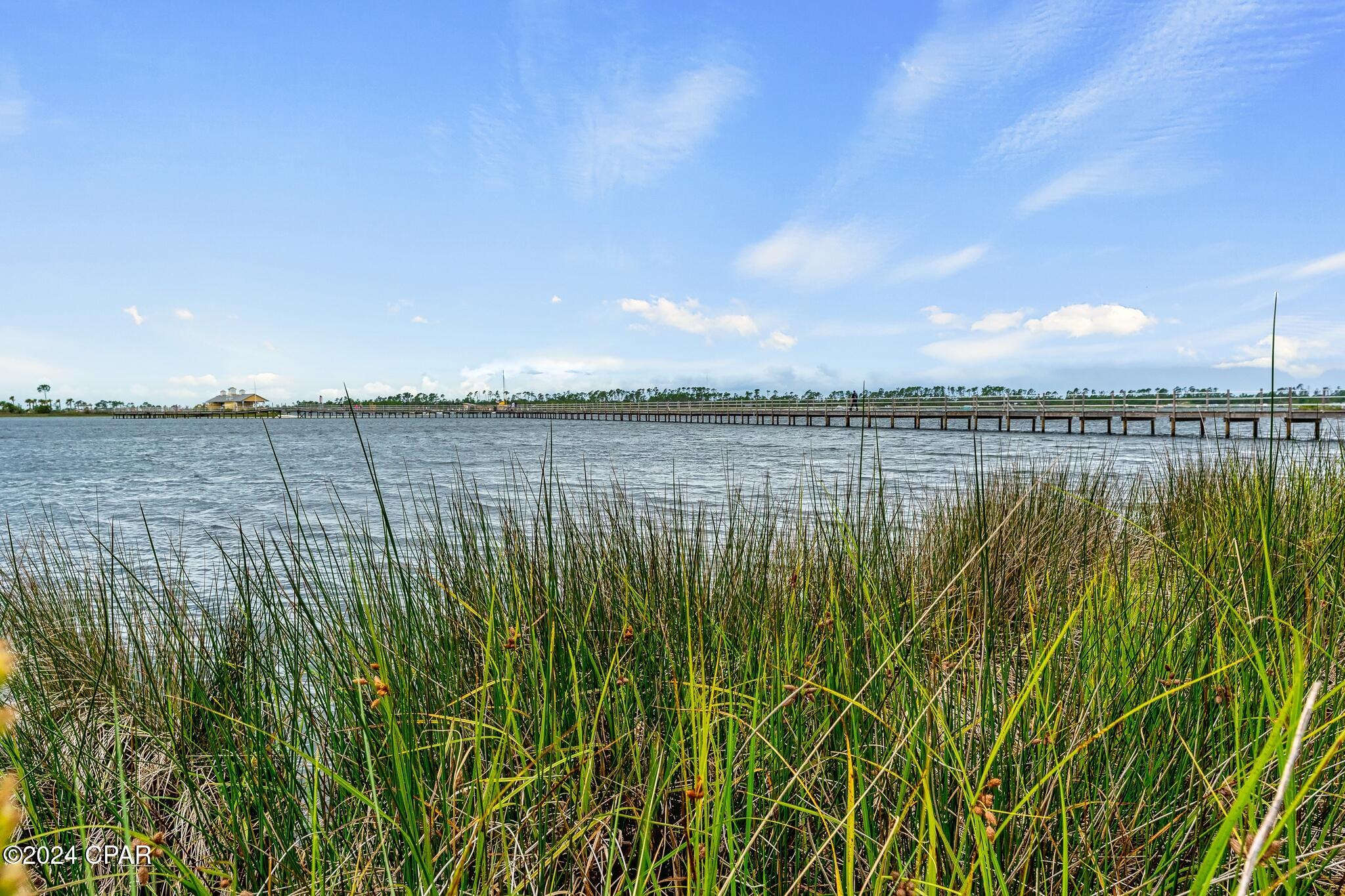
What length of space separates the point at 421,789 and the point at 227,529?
34.2ft

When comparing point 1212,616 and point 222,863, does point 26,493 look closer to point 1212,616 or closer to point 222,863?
point 222,863

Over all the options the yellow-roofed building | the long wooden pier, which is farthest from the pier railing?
the yellow-roofed building

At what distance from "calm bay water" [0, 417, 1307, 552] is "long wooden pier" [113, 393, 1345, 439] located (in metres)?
1.12

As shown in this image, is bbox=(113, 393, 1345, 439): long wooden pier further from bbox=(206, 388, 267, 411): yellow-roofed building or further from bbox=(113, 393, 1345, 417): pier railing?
bbox=(206, 388, 267, 411): yellow-roofed building

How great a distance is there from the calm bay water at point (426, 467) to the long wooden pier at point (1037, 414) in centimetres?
112

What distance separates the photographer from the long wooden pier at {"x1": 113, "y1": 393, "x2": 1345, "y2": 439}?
25.2 meters

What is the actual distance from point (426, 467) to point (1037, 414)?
80.4 ft

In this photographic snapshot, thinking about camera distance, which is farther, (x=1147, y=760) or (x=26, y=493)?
(x=26, y=493)

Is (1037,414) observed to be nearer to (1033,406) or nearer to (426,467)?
(1033,406)

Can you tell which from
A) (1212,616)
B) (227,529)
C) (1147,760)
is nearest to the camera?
(1147,760)

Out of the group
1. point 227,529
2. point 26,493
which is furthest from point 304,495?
point 26,493

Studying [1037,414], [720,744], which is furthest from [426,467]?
[1037,414]

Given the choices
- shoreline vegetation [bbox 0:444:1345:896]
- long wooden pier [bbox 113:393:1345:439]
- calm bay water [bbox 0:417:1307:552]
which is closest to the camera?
shoreline vegetation [bbox 0:444:1345:896]

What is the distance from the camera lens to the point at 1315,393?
28.3m
